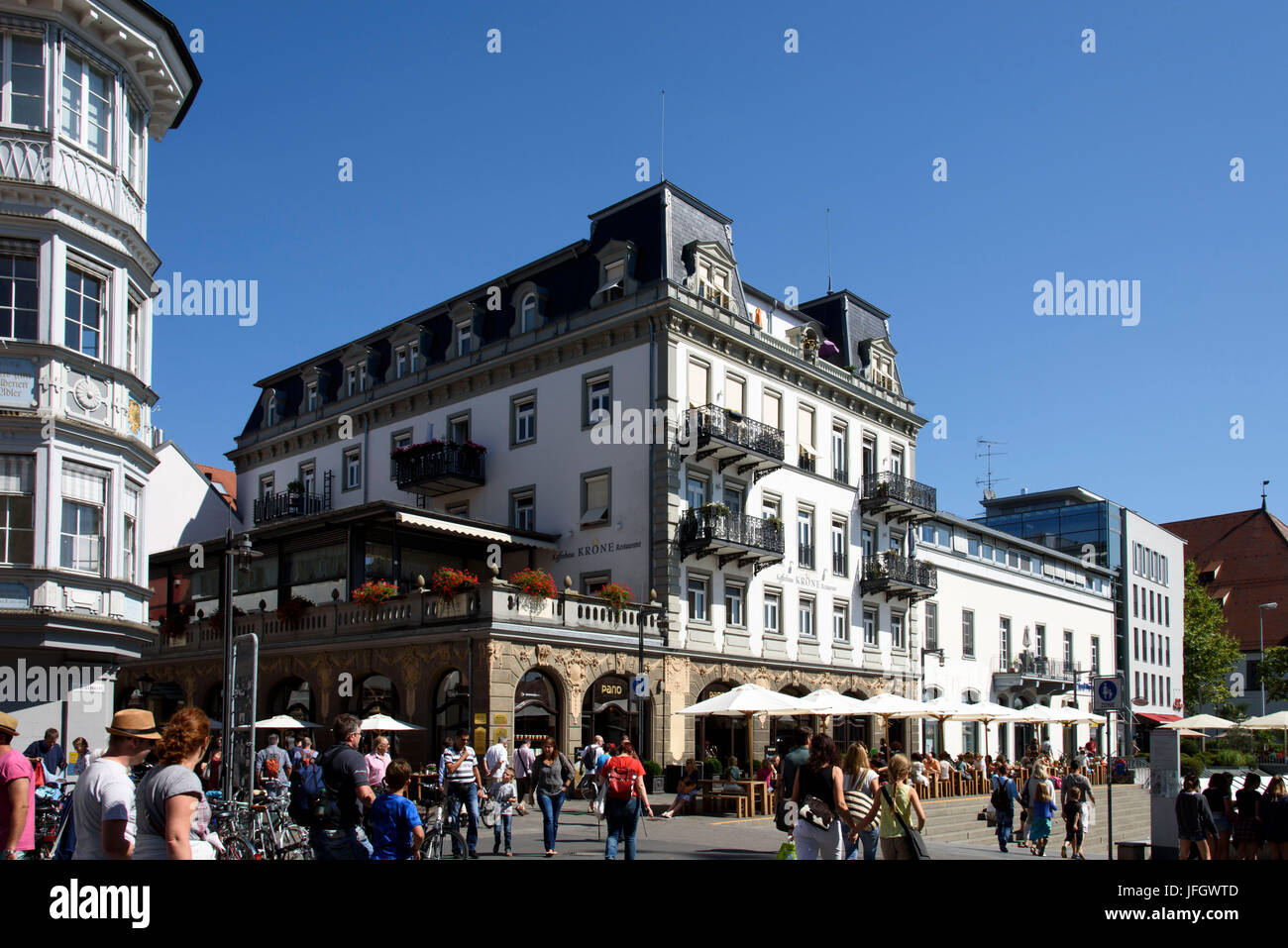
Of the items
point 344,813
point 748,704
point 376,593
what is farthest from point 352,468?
point 344,813

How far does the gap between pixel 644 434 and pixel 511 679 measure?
8.86m

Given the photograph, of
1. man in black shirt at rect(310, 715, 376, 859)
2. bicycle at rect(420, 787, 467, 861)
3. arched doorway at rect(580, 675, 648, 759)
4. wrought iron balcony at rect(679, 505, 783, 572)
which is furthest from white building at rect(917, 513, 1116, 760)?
man in black shirt at rect(310, 715, 376, 859)

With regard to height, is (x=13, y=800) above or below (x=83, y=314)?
below

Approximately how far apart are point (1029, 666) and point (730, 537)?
2590 centimetres

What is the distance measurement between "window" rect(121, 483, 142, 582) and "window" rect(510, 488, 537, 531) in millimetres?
19144

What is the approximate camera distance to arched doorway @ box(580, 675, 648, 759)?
32562 millimetres

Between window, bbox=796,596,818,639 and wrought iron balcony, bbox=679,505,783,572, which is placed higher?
wrought iron balcony, bbox=679,505,783,572

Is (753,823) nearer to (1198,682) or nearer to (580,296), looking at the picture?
(580,296)

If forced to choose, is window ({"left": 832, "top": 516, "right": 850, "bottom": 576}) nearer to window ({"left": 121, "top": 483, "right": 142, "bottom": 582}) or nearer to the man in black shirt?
window ({"left": 121, "top": 483, "right": 142, "bottom": 582})

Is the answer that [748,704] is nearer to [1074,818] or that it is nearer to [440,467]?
[1074,818]

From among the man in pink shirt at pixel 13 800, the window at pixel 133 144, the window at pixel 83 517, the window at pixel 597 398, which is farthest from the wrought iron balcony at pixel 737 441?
the man in pink shirt at pixel 13 800

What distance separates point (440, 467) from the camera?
38.9 metres

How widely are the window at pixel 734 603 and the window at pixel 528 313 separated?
10.5m
